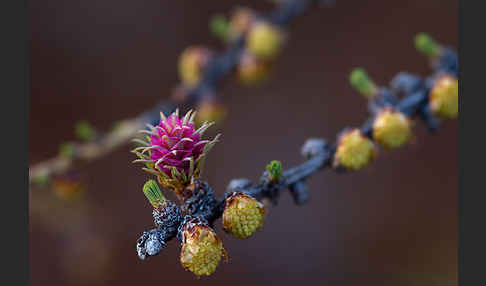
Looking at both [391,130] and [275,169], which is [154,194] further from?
[391,130]

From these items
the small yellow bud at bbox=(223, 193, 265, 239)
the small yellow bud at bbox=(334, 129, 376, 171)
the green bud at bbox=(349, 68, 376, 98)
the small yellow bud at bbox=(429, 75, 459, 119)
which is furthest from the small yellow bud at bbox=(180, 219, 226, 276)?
the small yellow bud at bbox=(429, 75, 459, 119)

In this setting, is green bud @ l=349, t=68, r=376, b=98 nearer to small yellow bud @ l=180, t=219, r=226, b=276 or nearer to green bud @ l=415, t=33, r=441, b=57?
green bud @ l=415, t=33, r=441, b=57

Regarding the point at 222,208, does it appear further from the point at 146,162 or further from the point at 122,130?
the point at 122,130

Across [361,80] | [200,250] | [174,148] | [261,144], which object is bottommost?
[200,250]

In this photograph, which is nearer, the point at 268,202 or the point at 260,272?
the point at 268,202

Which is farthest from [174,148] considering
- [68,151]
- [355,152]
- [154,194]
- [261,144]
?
[261,144]

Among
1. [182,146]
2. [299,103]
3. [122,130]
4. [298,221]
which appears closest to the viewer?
[182,146]

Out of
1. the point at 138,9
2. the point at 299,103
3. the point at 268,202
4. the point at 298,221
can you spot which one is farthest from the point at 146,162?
the point at 138,9
